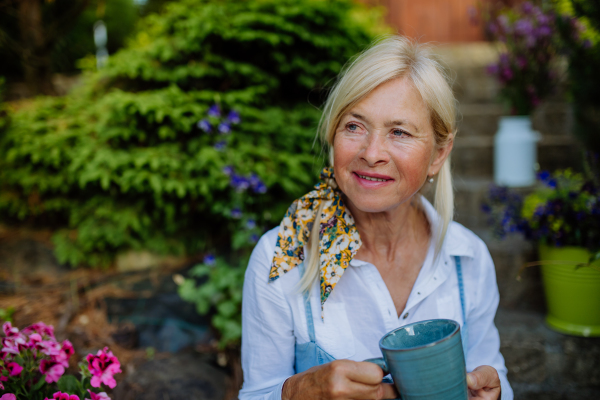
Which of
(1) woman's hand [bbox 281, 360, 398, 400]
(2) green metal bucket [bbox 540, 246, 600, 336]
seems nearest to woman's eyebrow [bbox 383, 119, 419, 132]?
(1) woman's hand [bbox 281, 360, 398, 400]

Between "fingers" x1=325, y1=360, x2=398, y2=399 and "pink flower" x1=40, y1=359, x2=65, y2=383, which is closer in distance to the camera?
"fingers" x1=325, y1=360, x2=398, y2=399

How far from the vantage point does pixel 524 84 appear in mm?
3482

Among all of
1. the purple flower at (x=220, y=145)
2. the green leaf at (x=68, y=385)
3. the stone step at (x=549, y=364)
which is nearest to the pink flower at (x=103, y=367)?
the green leaf at (x=68, y=385)

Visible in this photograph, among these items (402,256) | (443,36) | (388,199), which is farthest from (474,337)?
(443,36)

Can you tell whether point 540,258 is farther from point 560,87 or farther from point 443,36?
point 443,36

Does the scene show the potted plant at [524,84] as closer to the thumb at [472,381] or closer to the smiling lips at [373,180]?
the smiling lips at [373,180]

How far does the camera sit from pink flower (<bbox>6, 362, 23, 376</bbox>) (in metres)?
1.13

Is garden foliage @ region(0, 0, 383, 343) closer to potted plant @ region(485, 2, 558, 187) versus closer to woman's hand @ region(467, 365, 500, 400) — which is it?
potted plant @ region(485, 2, 558, 187)

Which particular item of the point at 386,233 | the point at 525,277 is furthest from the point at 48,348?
the point at 525,277

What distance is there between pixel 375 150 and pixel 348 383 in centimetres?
68

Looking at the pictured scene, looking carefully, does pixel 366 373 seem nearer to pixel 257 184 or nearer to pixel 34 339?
pixel 34 339

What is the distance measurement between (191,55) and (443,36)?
5028 millimetres

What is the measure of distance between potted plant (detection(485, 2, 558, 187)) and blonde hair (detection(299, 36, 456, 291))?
7.48ft

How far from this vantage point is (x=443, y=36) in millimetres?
6578
